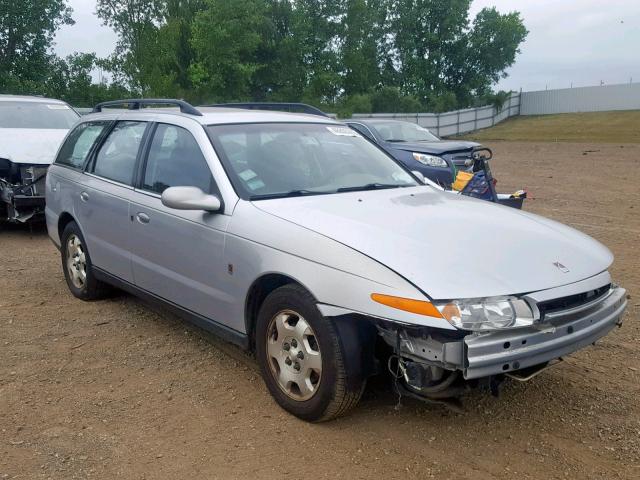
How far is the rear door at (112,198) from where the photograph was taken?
15.8 feet

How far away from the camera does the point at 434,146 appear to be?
11.6 metres

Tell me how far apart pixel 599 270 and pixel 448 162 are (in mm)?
7837

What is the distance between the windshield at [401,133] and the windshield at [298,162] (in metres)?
7.73

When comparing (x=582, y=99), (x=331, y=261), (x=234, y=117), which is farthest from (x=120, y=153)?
(x=582, y=99)

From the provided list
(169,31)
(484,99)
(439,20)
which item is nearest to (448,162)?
(169,31)

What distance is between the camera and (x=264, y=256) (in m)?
3.53

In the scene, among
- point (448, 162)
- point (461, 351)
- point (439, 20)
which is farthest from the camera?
point (439, 20)

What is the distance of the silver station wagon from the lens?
2975 millimetres

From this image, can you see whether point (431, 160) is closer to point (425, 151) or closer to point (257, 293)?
point (425, 151)

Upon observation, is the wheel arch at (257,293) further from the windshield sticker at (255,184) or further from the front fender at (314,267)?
the windshield sticker at (255,184)

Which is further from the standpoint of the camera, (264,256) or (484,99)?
(484,99)

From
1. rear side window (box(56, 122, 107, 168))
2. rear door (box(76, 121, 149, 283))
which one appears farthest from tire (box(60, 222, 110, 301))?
rear side window (box(56, 122, 107, 168))

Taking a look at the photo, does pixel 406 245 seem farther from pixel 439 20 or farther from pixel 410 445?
pixel 439 20

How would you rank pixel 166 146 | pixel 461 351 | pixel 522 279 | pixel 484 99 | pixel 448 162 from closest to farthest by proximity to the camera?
pixel 461 351, pixel 522 279, pixel 166 146, pixel 448 162, pixel 484 99
